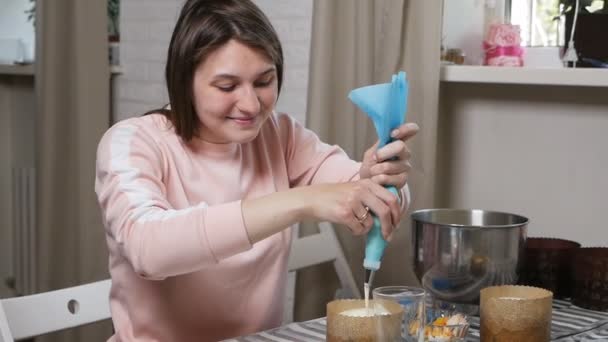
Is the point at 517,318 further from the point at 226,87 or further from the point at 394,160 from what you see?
the point at 226,87

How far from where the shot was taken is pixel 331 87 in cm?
208

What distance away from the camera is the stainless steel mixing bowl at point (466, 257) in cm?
132

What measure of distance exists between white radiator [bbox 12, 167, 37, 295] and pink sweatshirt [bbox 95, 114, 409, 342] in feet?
5.28

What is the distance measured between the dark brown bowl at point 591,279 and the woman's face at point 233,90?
594 mm

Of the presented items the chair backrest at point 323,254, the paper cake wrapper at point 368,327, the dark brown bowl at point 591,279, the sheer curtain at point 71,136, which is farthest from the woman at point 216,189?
the sheer curtain at point 71,136

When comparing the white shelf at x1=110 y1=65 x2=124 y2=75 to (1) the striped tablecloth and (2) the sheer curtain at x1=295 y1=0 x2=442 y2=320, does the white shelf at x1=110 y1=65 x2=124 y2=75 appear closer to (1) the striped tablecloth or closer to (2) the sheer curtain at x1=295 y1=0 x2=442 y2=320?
(2) the sheer curtain at x1=295 y1=0 x2=442 y2=320

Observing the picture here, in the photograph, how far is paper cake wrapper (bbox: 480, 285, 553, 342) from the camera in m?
1.12

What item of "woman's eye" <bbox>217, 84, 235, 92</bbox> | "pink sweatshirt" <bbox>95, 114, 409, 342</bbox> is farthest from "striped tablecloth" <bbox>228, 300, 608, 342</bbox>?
"woman's eye" <bbox>217, 84, 235, 92</bbox>

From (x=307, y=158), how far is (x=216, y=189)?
8.6 inches

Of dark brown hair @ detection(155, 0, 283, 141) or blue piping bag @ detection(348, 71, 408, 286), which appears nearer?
blue piping bag @ detection(348, 71, 408, 286)

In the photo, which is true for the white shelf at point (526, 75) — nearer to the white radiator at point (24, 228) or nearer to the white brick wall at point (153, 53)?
the white brick wall at point (153, 53)

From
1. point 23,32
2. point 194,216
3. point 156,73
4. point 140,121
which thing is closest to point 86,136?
point 156,73

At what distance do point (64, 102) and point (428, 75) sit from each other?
126cm

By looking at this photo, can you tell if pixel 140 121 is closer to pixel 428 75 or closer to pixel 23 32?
pixel 428 75
